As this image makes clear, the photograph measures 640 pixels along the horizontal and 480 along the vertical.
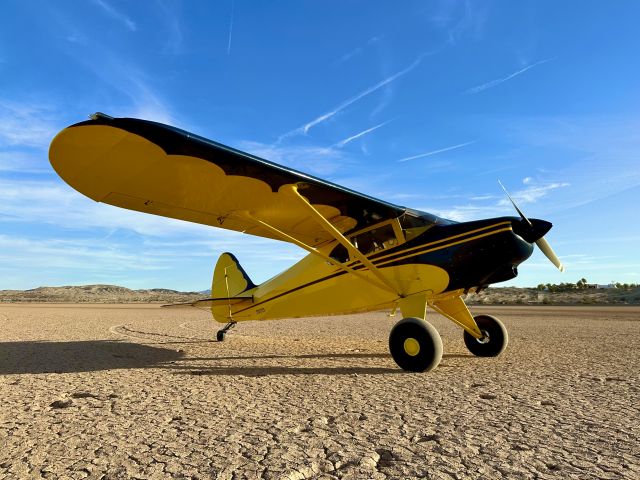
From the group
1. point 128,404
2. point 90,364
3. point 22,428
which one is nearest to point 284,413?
point 128,404

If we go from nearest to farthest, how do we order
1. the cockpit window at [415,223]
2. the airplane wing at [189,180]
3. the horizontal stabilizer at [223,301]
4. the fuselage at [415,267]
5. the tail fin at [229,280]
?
the airplane wing at [189,180]
the fuselage at [415,267]
the cockpit window at [415,223]
the horizontal stabilizer at [223,301]
the tail fin at [229,280]

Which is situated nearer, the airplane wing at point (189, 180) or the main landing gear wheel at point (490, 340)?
the airplane wing at point (189, 180)

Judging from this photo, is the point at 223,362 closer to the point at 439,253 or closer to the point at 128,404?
the point at 128,404

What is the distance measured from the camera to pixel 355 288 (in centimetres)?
684

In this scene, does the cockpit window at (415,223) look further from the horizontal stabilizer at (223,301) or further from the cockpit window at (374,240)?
the horizontal stabilizer at (223,301)

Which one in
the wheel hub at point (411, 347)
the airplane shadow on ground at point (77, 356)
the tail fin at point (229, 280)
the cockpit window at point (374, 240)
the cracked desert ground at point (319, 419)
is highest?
the cockpit window at point (374, 240)

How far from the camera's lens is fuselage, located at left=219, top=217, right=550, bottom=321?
567 cm

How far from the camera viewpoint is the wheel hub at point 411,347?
520 cm

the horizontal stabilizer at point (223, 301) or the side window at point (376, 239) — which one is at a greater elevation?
the side window at point (376, 239)

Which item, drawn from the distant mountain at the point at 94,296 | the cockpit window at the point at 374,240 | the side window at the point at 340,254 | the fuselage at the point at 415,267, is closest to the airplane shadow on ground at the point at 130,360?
the fuselage at the point at 415,267

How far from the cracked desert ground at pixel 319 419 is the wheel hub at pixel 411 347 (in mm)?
291

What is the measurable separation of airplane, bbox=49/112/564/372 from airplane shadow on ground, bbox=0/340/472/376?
0.87 metres

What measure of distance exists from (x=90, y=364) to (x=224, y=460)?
184 inches

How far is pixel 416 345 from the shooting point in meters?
5.20
